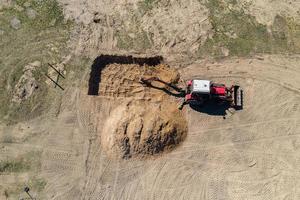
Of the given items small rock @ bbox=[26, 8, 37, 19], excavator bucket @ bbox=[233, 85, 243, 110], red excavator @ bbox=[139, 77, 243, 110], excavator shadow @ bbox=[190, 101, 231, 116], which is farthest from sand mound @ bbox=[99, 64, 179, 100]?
small rock @ bbox=[26, 8, 37, 19]

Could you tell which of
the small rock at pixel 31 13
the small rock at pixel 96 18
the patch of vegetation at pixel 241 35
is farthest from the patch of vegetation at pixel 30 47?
the patch of vegetation at pixel 241 35

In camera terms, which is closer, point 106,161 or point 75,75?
point 106,161

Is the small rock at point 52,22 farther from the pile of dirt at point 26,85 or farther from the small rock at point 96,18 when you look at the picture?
the pile of dirt at point 26,85

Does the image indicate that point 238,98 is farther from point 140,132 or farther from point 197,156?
point 140,132

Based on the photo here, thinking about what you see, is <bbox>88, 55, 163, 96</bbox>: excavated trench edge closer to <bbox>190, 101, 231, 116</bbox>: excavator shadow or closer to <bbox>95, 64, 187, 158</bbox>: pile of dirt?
<bbox>95, 64, 187, 158</bbox>: pile of dirt

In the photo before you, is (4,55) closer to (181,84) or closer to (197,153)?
(181,84)

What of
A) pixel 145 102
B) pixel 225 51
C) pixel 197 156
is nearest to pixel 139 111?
pixel 145 102

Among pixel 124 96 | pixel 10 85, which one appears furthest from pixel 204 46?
pixel 10 85
